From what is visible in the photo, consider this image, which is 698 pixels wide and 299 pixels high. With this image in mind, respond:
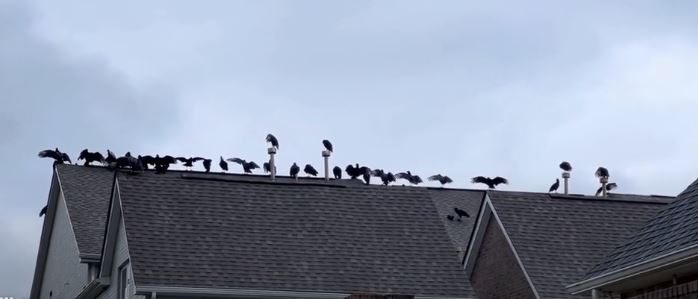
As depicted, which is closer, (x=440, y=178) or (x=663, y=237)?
(x=663, y=237)

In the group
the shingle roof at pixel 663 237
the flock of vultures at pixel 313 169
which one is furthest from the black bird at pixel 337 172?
the shingle roof at pixel 663 237

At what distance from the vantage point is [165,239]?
1210 inches

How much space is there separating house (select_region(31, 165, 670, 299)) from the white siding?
4714 millimetres

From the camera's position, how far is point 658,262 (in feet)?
71.2

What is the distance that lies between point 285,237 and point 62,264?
1363cm

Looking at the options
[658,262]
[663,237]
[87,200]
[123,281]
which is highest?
[87,200]

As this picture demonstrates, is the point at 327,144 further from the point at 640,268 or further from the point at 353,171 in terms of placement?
the point at 640,268

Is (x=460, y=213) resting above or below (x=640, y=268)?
above

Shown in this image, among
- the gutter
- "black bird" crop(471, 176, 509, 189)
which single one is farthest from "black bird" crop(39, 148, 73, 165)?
the gutter

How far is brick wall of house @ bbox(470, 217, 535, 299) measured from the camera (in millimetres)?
32812

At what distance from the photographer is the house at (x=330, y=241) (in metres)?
30.4

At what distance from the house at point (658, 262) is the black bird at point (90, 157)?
22498 millimetres

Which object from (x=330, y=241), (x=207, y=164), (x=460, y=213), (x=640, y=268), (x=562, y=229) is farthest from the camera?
(x=207, y=164)

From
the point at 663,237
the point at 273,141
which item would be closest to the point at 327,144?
the point at 273,141
